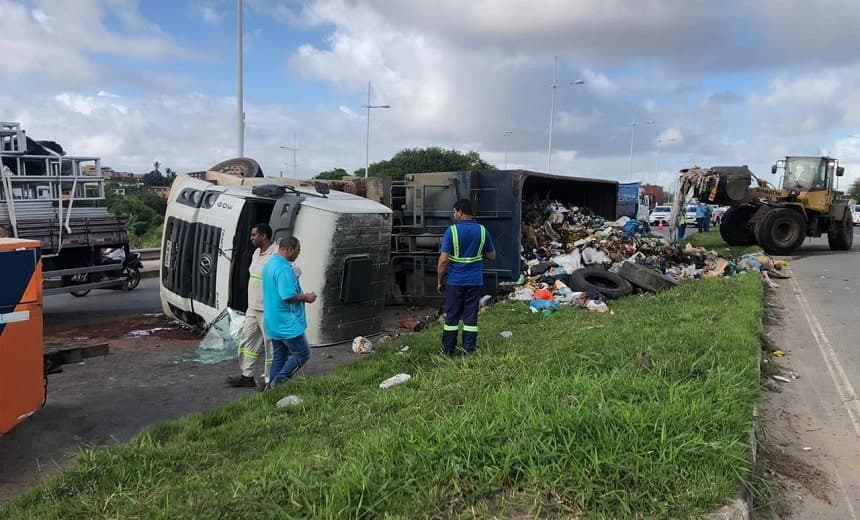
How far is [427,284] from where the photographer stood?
1029 centimetres

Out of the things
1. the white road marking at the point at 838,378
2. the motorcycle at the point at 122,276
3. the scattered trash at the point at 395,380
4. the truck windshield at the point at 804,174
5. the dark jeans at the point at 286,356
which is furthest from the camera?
the truck windshield at the point at 804,174

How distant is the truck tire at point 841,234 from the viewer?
727 inches

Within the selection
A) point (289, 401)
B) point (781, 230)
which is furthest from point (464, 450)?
point (781, 230)

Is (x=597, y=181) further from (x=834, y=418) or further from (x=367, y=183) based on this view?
(x=834, y=418)

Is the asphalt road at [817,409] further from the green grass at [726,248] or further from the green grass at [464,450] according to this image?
the green grass at [726,248]

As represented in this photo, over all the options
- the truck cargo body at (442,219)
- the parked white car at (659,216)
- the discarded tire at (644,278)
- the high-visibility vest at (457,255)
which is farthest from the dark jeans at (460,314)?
the parked white car at (659,216)

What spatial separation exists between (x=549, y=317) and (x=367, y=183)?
4115 mm

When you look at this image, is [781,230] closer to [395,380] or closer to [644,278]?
[644,278]

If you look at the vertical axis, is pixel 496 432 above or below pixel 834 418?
above

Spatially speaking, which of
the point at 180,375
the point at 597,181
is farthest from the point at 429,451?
the point at 597,181

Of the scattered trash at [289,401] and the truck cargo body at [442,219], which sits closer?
the scattered trash at [289,401]

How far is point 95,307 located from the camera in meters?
10.3

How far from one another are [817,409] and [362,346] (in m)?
4.31

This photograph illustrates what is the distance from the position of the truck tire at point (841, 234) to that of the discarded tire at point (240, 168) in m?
16.2
